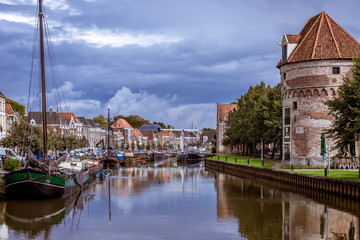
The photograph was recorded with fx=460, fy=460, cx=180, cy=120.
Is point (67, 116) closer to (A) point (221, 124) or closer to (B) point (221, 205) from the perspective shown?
(A) point (221, 124)

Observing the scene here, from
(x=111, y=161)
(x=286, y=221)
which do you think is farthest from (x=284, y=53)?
(x=111, y=161)

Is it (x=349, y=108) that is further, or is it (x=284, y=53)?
(x=284, y=53)

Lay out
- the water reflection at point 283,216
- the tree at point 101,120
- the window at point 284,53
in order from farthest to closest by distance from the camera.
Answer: the tree at point 101,120 < the window at point 284,53 < the water reflection at point 283,216

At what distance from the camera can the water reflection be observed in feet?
78.4

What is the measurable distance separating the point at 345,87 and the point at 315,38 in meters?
17.2

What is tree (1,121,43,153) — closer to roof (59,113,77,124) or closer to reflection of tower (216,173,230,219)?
reflection of tower (216,173,230,219)

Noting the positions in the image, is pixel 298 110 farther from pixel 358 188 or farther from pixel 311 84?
pixel 358 188

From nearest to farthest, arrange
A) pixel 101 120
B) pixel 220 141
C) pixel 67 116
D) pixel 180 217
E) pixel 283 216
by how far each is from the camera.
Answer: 1. pixel 180 217
2. pixel 283 216
3. pixel 220 141
4. pixel 67 116
5. pixel 101 120

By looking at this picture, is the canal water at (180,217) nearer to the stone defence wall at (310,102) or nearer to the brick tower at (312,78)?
the stone defence wall at (310,102)

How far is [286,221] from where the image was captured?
27266mm

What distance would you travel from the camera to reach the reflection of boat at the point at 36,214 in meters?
25.3

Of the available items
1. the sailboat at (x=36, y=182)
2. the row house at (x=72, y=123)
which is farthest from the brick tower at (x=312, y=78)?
the row house at (x=72, y=123)

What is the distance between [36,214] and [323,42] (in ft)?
116

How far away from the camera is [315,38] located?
50375 millimetres
